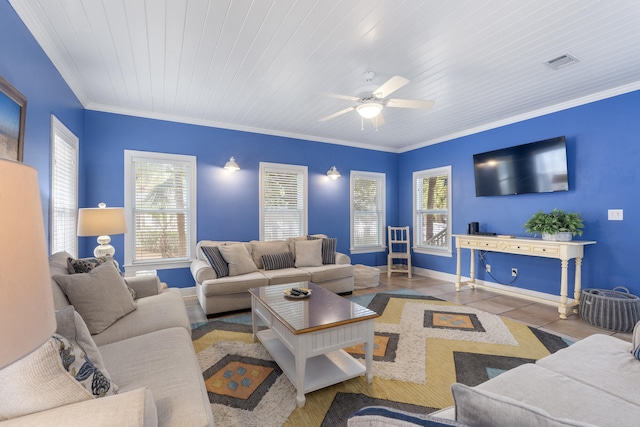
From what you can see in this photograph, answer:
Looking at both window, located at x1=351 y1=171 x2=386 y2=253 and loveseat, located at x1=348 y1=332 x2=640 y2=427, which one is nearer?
loveseat, located at x1=348 y1=332 x2=640 y2=427

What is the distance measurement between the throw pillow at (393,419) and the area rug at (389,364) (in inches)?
54.5

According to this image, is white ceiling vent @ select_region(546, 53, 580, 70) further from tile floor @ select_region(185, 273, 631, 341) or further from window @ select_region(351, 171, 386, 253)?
window @ select_region(351, 171, 386, 253)

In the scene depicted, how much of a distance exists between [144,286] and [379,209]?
15.0ft

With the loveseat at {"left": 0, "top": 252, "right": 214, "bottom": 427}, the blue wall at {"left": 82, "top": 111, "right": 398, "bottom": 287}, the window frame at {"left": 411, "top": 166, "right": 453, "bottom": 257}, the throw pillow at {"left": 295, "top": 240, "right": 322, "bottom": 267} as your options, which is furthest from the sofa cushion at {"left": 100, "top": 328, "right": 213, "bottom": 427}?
the window frame at {"left": 411, "top": 166, "right": 453, "bottom": 257}

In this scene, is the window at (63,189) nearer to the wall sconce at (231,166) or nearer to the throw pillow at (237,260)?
the throw pillow at (237,260)

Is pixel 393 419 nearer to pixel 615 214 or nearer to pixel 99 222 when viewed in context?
pixel 99 222

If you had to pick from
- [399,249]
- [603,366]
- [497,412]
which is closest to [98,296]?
[497,412]

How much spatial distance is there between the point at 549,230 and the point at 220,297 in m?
4.15

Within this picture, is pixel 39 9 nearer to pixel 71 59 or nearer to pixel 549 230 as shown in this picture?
pixel 71 59

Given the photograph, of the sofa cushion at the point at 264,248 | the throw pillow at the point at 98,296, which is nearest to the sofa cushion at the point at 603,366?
the throw pillow at the point at 98,296

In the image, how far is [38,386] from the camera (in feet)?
3.04

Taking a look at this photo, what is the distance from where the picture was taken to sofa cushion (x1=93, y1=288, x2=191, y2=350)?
1.91 m

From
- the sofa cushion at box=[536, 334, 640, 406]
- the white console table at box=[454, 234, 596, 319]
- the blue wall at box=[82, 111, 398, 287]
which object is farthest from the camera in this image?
the blue wall at box=[82, 111, 398, 287]

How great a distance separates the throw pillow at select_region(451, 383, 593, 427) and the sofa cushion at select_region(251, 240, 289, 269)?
3825 millimetres
